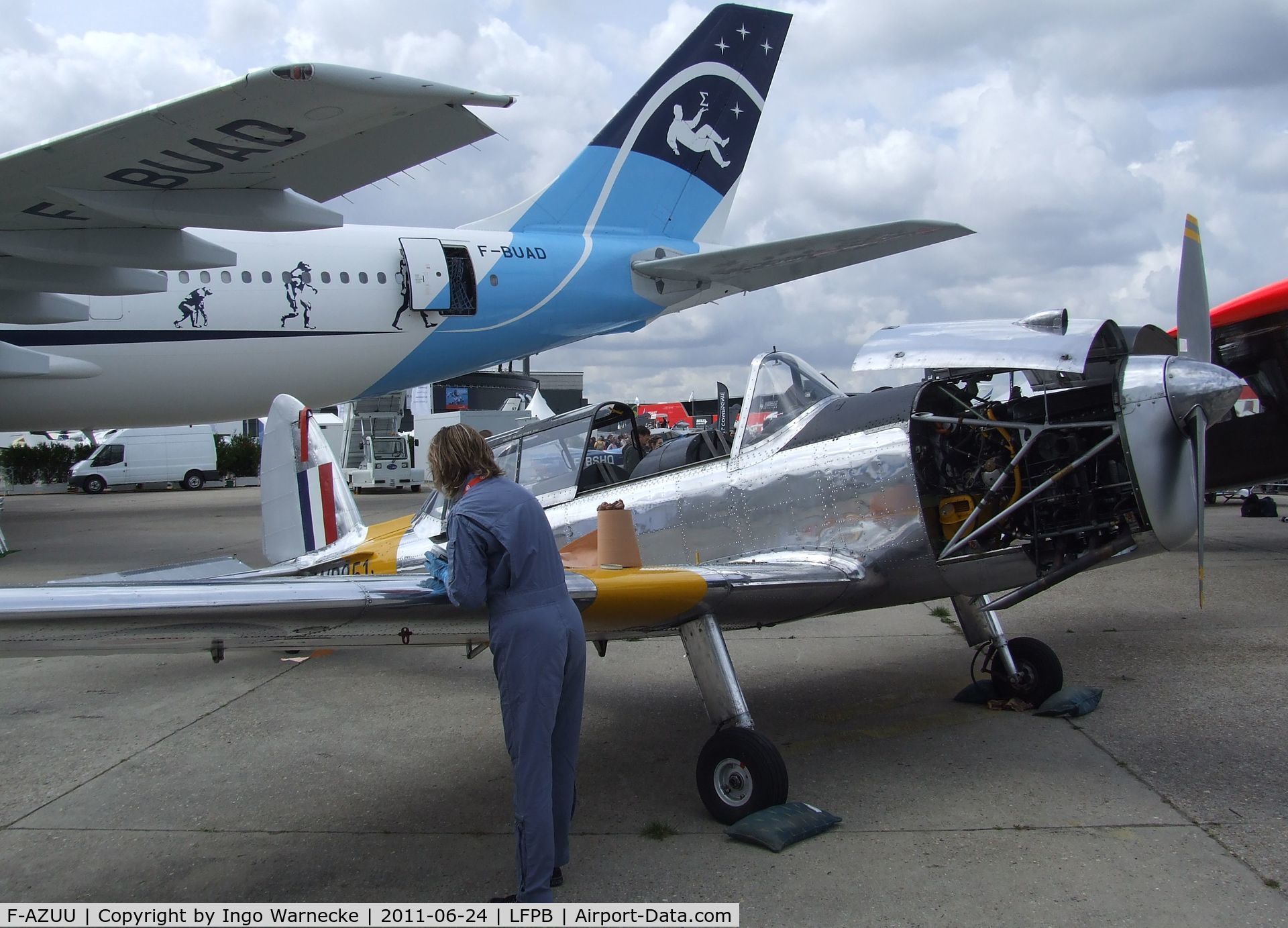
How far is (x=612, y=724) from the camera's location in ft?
16.5

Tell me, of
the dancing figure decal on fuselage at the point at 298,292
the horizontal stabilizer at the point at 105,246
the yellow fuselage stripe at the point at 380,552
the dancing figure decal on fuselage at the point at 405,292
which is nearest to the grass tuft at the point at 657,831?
the yellow fuselage stripe at the point at 380,552

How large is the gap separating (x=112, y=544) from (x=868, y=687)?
11.9 m

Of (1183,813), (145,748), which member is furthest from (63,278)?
(1183,813)

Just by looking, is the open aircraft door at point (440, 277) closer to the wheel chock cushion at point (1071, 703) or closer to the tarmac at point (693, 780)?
the tarmac at point (693, 780)

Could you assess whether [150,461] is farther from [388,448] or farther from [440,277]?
[440,277]

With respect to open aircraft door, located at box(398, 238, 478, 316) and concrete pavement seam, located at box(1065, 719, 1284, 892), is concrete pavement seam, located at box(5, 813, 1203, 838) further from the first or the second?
open aircraft door, located at box(398, 238, 478, 316)

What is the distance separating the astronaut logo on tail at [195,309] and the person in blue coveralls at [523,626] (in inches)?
416

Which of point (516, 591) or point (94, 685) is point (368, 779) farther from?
point (94, 685)

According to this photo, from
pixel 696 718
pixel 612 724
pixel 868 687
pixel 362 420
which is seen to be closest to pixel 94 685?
pixel 612 724

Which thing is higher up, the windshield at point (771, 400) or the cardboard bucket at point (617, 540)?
the windshield at point (771, 400)

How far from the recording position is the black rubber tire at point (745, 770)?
3562 mm

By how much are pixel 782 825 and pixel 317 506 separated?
4.55 m

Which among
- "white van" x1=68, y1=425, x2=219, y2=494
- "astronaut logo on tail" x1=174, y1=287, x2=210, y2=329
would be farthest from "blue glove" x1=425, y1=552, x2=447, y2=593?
"white van" x1=68, y1=425, x2=219, y2=494

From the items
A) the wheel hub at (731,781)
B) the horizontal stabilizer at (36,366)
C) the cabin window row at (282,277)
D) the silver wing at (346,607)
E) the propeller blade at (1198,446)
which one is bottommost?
the wheel hub at (731,781)
